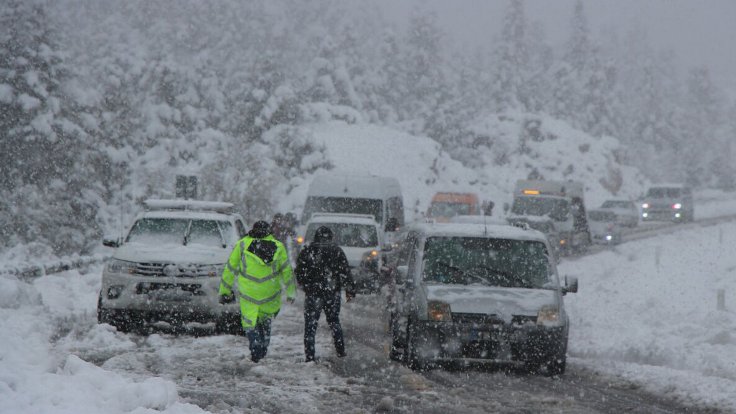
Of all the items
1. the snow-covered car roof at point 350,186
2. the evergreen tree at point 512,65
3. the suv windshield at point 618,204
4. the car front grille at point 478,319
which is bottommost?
the car front grille at point 478,319

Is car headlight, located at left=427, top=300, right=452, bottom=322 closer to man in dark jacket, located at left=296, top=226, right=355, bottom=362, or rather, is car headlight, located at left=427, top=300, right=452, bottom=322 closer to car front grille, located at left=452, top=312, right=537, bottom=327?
car front grille, located at left=452, top=312, right=537, bottom=327

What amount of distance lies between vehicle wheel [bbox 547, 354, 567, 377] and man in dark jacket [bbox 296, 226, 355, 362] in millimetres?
2484

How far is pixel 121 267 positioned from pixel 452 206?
23.2 metres

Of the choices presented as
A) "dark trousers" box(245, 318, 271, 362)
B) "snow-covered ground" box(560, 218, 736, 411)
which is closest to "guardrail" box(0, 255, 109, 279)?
"dark trousers" box(245, 318, 271, 362)

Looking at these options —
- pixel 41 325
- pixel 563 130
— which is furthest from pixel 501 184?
pixel 41 325

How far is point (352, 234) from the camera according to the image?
67.3 ft

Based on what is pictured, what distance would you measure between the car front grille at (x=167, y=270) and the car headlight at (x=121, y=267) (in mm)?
62

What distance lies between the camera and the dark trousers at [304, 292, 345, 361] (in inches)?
432

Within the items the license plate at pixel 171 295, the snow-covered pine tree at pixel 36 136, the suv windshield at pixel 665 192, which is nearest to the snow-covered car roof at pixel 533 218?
the snow-covered pine tree at pixel 36 136

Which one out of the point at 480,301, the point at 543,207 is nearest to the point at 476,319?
the point at 480,301

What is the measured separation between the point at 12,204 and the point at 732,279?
24.2 metres

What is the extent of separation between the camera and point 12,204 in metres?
33.2

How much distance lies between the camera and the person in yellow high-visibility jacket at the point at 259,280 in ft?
35.4

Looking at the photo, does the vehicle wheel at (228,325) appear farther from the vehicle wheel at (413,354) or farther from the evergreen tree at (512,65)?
the evergreen tree at (512,65)
